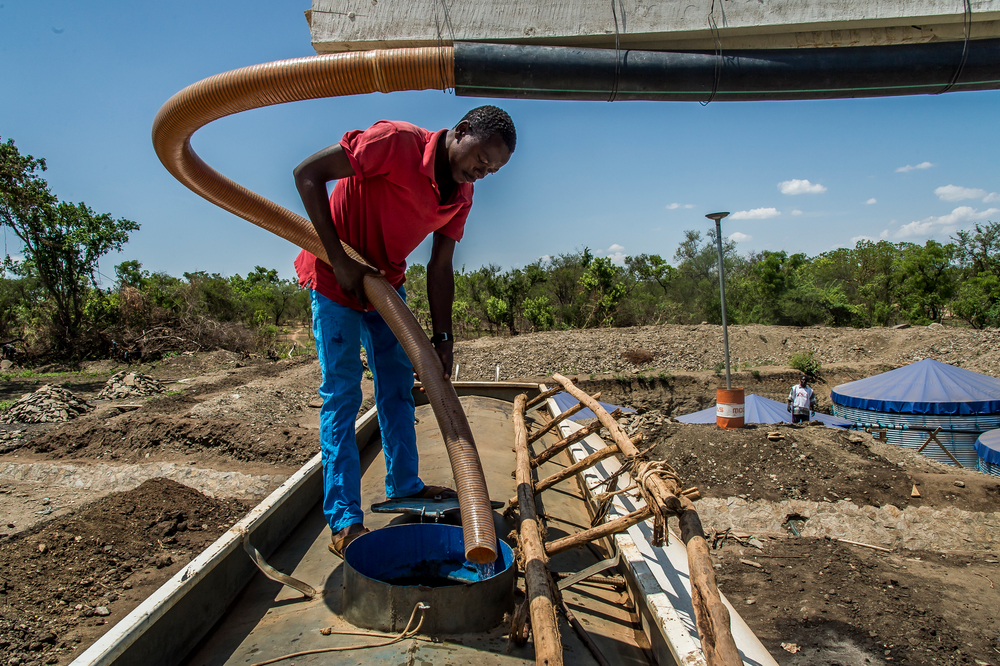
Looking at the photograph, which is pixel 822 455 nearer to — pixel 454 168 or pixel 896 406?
pixel 896 406

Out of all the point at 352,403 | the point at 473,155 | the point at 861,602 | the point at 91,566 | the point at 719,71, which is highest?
the point at 719,71

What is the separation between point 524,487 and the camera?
227 centimetres

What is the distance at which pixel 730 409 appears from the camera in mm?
11125

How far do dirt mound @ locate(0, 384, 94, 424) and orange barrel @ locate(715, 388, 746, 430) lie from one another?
492 inches

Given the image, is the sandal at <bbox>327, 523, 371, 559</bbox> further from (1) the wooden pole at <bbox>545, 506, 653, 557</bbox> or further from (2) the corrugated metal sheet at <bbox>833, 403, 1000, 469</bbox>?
(2) the corrugated metal sheet at <bbox>833, 403, 1000, 469</bbox>

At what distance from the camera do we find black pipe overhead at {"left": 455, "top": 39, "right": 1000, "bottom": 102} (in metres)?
1.92

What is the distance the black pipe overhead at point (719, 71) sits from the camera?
1.92 m

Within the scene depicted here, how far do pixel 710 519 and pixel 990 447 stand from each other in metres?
6.18

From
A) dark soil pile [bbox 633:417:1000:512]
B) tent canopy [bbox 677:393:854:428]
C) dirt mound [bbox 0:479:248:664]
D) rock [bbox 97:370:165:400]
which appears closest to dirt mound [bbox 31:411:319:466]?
dirt mound [bbox 0:479:248:664]

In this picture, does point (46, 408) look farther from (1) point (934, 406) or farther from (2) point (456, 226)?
(1) point (934, 406)

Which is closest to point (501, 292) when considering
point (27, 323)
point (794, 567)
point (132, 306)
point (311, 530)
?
point (132, 306)

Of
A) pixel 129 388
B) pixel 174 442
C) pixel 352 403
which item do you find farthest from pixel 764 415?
pixel 129 388

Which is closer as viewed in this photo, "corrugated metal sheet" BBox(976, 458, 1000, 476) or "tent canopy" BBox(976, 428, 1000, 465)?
"corrugated metal sheet" BBox(976, 458, 1000, 476)

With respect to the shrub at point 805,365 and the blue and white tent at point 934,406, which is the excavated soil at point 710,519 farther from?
the shrub at point 805,365
